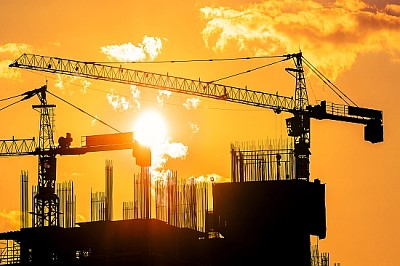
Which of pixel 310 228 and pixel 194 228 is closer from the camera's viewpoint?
pixel 194 228

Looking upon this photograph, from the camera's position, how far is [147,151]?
135500 millimetres

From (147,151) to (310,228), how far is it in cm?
2275

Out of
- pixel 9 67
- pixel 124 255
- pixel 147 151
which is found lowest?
pixel 124 255

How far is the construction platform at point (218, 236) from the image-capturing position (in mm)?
121938

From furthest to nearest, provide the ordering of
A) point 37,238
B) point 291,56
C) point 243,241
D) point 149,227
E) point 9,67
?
point 291,56
point 9,67
point 243,241
point 37,238
point 149,227

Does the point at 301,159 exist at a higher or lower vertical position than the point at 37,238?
higher

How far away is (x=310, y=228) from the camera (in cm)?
14488

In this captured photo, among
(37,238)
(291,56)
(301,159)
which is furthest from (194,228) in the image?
(291,56)

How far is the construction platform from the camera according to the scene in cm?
12194

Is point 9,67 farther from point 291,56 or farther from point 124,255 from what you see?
point 124,255

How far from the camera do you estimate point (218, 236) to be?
140375mm

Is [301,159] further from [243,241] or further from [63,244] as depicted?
[63,244]

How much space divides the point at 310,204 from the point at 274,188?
20.5 ft

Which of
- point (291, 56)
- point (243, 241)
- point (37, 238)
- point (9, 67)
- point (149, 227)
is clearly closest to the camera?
point (149, 227)
